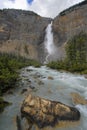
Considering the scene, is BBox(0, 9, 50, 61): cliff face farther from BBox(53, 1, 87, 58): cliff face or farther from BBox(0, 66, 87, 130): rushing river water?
BBox(0, 66, 87, 130): rushing river water

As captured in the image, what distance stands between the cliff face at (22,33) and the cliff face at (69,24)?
8830mm

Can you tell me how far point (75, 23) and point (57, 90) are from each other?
83.9 meters

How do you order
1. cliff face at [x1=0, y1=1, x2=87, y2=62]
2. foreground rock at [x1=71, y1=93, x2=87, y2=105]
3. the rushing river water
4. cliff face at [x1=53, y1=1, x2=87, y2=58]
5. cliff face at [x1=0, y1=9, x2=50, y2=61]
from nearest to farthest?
the rushing river water, foreground rock at [x1=71, y1=93, x2=87, y2=105], cliff face at [x1=53, y1=1, x2=87, y2=58], cliff face at [x1=0, y1=1, x2=87, y2=62], cliff face at [x1=0, y1=9, x2=50, y2=61]

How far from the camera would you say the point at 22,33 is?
117m

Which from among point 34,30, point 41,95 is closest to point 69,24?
point 34,30

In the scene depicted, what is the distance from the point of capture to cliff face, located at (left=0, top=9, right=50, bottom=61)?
4341 inches

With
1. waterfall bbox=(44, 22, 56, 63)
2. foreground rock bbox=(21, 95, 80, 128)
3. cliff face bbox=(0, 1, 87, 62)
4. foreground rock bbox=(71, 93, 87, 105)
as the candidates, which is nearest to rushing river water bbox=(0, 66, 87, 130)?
foreground rock bbox=(71, 93, 87, 105)

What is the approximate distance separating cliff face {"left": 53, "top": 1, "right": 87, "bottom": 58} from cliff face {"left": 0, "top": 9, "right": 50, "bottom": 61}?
8.83 metres

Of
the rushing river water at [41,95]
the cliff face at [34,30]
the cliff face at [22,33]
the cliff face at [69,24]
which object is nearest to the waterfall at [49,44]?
the cliff face at [34,30]

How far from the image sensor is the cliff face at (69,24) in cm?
10088

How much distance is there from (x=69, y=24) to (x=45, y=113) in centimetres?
9425

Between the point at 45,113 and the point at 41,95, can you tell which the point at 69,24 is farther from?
the point at 45,113

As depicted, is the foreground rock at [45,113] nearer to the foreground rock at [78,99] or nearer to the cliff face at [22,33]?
the foreground rock at [78,99]

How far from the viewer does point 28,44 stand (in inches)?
4446
